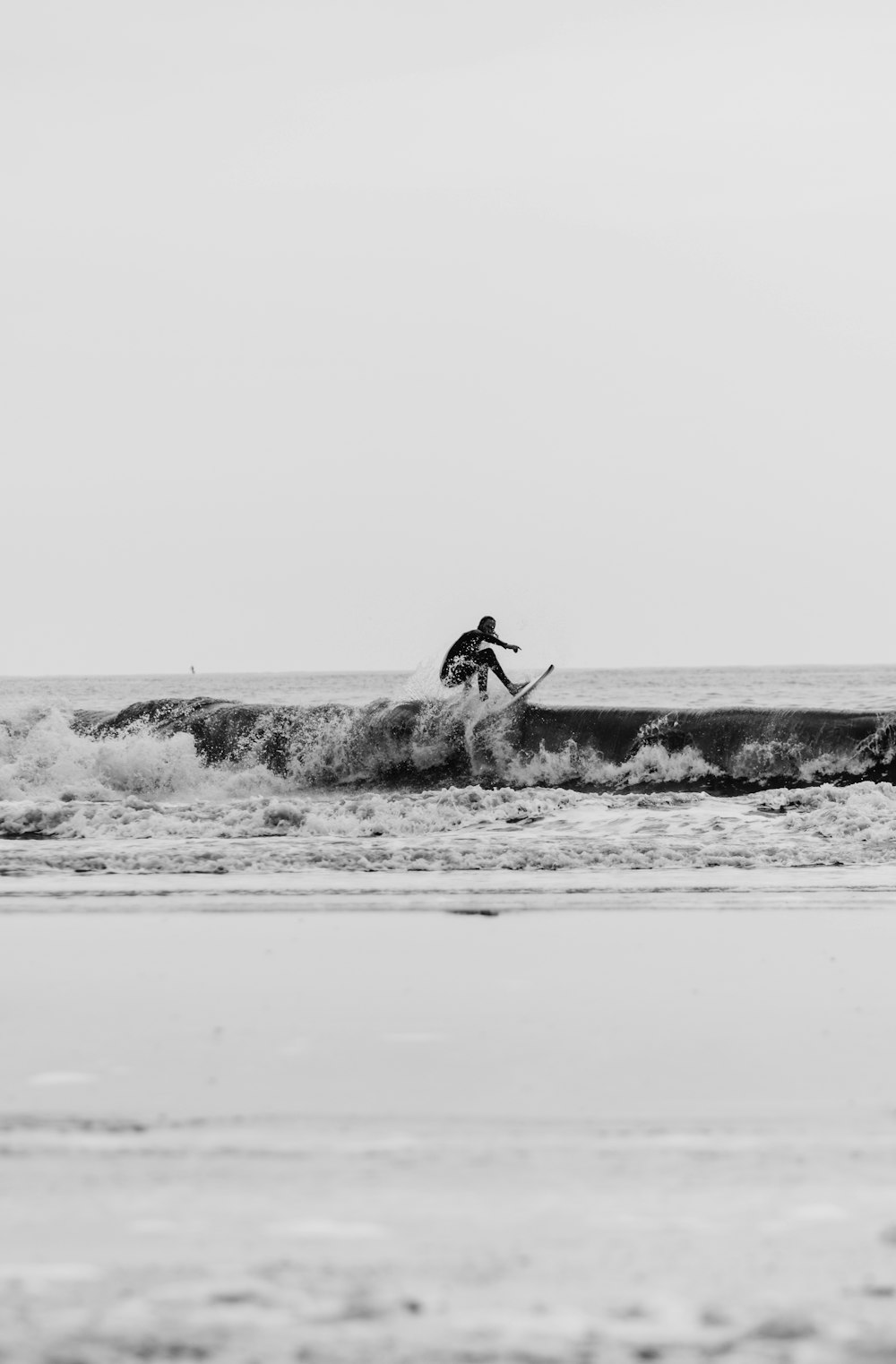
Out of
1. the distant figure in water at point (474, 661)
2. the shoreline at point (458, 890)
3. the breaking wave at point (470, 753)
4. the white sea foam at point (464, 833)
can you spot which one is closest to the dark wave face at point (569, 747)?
the breaking wave at point (470, 753)

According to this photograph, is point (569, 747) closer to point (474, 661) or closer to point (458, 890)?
point (474, 661)

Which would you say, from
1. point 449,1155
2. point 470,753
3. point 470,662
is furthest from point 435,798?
point 449,1155

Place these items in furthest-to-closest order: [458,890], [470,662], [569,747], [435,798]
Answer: [470,662], [569,747], [435,798], [458,890]

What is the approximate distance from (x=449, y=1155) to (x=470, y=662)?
42.8 ft

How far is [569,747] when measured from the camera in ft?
50.7

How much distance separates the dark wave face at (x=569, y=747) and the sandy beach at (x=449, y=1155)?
9.57m

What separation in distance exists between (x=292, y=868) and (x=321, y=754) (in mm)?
8600

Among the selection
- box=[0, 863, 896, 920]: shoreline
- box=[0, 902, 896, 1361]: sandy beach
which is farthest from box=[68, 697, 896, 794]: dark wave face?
box=[0, 902, 896, 1361]: sandy beach

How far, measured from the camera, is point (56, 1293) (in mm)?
2062

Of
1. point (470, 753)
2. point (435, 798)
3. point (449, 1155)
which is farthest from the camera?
point (470, 753)

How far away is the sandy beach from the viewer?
1.98 m

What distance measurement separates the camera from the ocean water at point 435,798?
24.4 ft

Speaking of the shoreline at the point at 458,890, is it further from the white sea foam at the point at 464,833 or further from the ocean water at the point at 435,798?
the white sea foam at the point at 464,833

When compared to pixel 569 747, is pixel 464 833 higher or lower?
lower
